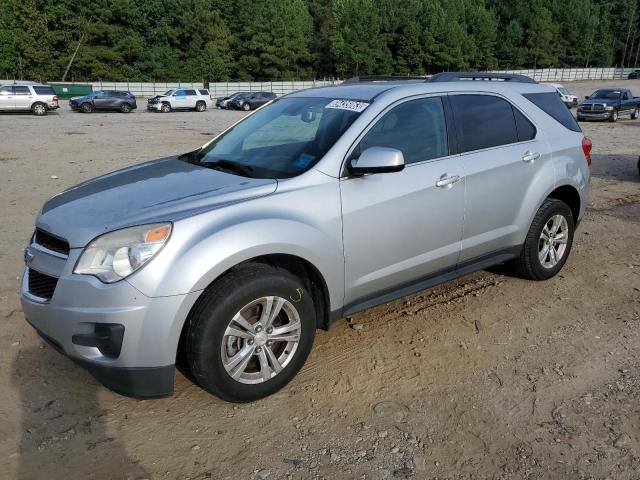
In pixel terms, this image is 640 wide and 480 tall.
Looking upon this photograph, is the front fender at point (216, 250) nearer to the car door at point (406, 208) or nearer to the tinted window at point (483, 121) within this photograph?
the car door at point (406, 208)

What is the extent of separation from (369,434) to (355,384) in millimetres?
493

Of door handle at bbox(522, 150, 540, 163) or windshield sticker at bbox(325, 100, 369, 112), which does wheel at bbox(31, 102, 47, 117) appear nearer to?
windshield sticker at bbox(325, 100, 369, 112)

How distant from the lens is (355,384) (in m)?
3.46

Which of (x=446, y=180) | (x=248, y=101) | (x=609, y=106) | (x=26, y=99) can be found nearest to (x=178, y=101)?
(x=248, y=101)

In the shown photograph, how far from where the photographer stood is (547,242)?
16.3 feet

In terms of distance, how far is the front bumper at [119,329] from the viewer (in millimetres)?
2766

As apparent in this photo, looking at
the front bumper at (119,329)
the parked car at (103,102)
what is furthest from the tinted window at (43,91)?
the front bumper at (119,329)

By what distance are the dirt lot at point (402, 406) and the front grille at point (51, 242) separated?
35.3 inches

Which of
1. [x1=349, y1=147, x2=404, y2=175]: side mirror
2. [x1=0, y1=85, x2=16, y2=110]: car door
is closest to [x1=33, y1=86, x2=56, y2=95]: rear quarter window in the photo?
[x1=0, y1=85, x2=16, y2=110]: car door

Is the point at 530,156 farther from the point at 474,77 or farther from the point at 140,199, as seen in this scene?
the point at 140,199

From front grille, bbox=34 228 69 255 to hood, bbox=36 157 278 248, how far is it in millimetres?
39

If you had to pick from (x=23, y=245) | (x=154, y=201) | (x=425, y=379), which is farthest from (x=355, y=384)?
(x=23, y=245)

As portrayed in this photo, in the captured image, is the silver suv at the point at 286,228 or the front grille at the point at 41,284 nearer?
the silver suv at the point at 286,228

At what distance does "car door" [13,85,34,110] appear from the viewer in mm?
29594
